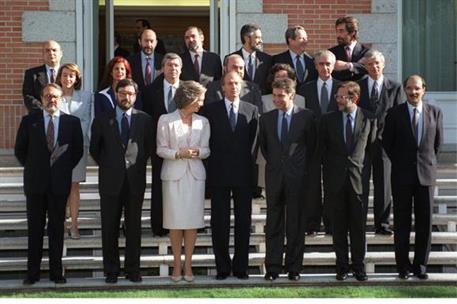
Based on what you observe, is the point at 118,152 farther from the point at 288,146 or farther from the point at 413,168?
the point at 413,168

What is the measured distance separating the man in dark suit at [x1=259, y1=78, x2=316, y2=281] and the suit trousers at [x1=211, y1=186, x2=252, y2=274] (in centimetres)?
20

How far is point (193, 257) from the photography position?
10.1 meters

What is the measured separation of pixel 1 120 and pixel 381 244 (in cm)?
529

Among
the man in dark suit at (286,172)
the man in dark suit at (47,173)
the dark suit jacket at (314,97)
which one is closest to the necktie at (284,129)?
the man in dark suit at (286,172)

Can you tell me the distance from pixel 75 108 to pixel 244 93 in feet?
5.60

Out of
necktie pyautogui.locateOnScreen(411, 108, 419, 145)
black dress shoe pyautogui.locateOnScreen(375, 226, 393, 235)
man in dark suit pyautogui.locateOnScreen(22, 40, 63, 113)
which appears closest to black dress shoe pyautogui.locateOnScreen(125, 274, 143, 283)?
man in dark suit pyautogui.locateOnScreen(22, 40, 63, 113)

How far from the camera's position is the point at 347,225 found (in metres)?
9.64

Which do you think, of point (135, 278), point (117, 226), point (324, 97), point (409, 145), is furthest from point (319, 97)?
point (135, 278)

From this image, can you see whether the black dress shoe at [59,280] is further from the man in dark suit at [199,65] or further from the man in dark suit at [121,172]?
the man in dark suit at [199,65]

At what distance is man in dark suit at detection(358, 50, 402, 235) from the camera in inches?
399

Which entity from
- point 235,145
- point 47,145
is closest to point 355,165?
point 235,145

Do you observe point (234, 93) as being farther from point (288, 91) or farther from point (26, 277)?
point (26, 277)

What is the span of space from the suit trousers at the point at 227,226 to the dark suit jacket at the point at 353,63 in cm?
179

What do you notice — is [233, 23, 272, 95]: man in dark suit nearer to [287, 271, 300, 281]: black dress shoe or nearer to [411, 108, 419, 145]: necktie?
[411, 108, 419, 145]: necktie
